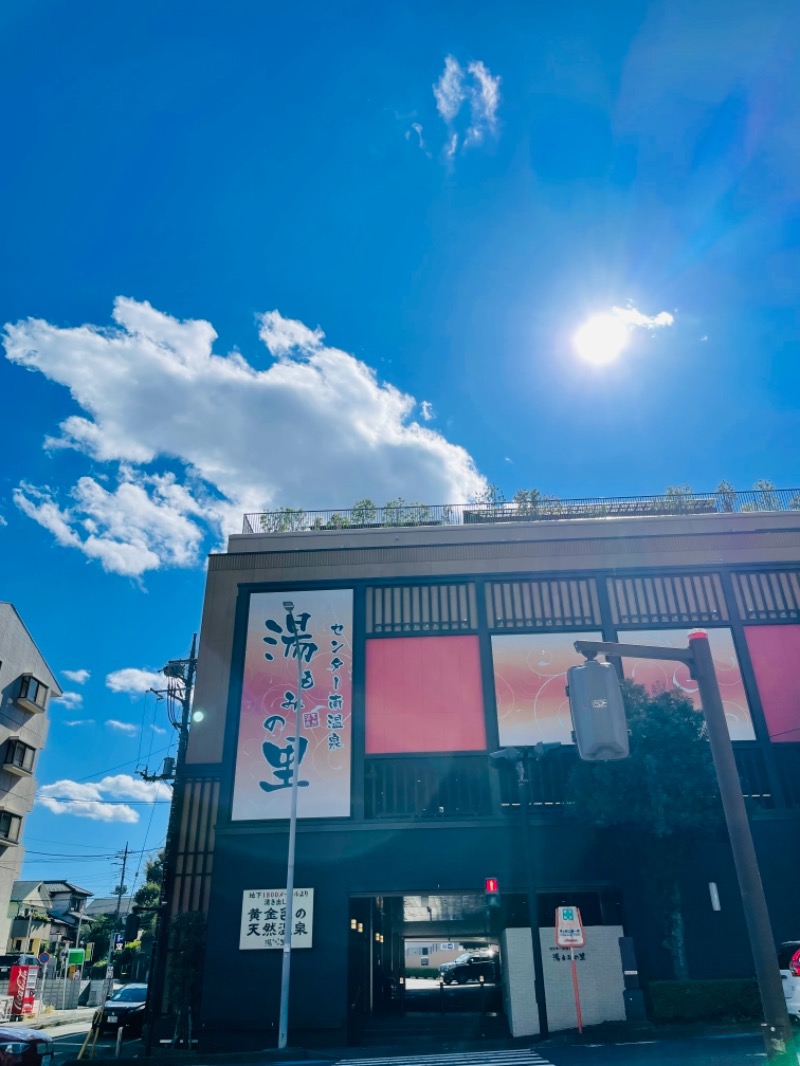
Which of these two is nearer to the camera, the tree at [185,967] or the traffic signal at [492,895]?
the traffic signal at [492,895]

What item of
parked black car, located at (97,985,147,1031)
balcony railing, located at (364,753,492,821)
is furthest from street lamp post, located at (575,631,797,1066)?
parked black car, located at (97,985,147,1031)

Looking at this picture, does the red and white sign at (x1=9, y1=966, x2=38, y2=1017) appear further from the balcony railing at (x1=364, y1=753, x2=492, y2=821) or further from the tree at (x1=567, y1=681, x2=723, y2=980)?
the tree at (x1=567, y1=681, x2=723, y2=980)

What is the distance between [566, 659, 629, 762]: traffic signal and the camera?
574 cm

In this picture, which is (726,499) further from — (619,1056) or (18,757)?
(18,757)

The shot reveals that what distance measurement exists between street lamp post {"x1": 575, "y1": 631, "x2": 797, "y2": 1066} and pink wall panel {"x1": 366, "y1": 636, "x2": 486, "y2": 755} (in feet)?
51.2

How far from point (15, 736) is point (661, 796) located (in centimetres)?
3451

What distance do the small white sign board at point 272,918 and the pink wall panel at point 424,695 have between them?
14.3ft

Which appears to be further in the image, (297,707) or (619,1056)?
Result: (297,707)

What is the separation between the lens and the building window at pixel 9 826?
3862cm

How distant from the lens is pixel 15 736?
3953 cm

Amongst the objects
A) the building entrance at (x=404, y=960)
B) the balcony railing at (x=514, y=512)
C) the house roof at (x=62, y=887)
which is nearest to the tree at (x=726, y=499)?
the balcony railing at (x=514, y=512)

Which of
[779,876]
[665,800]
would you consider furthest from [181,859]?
[779,876]

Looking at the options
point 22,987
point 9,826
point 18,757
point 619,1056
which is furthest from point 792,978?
point 9,826

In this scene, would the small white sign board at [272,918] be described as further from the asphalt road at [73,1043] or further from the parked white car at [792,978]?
the parked white car at [792,978]
